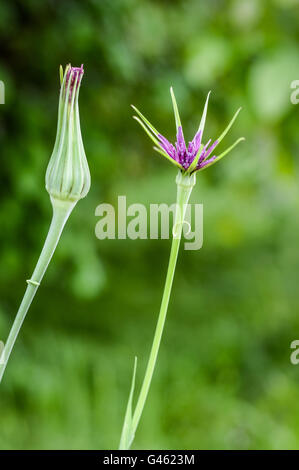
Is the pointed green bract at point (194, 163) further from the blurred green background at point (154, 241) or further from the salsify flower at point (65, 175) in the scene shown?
the blurred green background at point (154, 241)

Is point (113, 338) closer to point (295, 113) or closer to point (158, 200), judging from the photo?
point (158, 200)

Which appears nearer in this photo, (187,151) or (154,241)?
(187,151)

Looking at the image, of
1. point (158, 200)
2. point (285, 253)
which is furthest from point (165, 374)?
point (285, 253)

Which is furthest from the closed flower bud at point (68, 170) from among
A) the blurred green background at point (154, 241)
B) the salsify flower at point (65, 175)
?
the blurred green background at point (154, 241)

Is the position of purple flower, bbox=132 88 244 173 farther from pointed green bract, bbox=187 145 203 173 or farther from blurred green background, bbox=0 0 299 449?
blurred green background, bbox=0 0 299 449
